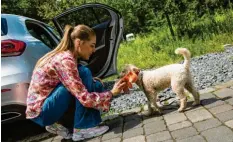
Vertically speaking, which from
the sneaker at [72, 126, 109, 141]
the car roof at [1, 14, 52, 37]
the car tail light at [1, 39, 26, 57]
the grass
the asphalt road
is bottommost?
the asphalt road

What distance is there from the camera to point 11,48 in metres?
4.57

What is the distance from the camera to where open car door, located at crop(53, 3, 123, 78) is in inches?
253

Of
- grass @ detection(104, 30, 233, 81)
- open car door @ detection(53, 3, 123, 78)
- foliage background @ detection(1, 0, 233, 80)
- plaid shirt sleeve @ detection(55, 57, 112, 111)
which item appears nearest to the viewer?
plaid shirt sleeve @ detection(55, 57, 112, 111)

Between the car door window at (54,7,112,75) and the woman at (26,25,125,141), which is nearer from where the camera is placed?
the woman at (26,25,125,141)

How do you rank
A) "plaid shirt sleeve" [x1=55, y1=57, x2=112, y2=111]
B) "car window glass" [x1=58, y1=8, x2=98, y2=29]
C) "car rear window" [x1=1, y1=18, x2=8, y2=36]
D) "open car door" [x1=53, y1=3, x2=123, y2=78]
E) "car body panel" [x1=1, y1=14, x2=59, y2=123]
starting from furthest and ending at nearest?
"car window glass" [x1=58, y1=8, x2=98, y2=29] < "open car door" [x1=53, y1=3, x2=123, y2=78] < "car rear window" [x1=1, y1=18, x2=8, y2=36] < "car body panel" [x1=1, y1=14, x2=59, y2=123] < "plaid shirt sleeve" [x1=55, y1=57, x2=112, y2=111]

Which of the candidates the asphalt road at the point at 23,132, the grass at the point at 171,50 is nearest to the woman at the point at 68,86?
the asphalt road at the point at 23,132

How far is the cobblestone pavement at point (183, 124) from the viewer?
→ 3.47 m

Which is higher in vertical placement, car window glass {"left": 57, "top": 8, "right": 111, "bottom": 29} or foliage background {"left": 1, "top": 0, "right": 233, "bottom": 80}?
car window glass {"left": 57, "top": 8, "right": 111, "bottom": 29}

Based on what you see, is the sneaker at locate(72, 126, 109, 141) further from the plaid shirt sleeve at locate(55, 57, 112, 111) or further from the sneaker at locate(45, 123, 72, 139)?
the plaid shirt sleeve at locate(55, 57, 112, 111)

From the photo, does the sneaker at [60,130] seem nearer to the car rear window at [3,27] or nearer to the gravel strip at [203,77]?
the gravel strip at [203,77]

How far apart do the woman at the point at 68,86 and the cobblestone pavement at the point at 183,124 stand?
1.44ft

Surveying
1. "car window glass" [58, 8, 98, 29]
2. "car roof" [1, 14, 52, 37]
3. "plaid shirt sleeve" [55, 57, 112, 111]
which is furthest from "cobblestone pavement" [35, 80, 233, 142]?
"car window glass" [58, 8, 98, 29]

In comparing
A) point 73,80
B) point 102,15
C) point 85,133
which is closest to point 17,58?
point 73,80

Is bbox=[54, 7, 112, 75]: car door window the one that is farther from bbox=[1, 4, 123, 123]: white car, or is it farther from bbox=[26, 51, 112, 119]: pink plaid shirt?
bbox=[26, 51, 112, 119]: pink plaid shirt
